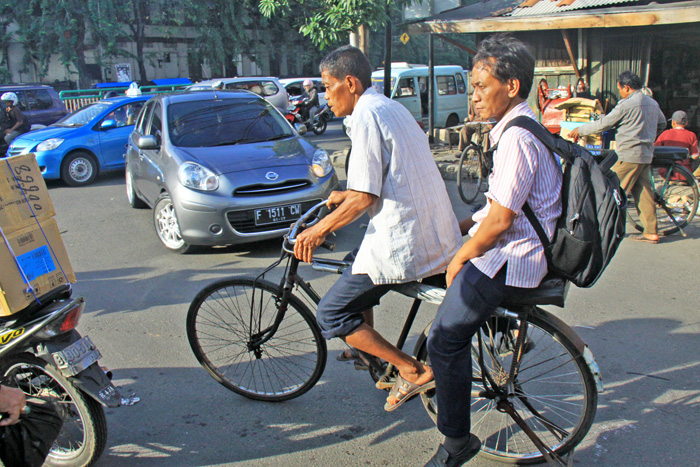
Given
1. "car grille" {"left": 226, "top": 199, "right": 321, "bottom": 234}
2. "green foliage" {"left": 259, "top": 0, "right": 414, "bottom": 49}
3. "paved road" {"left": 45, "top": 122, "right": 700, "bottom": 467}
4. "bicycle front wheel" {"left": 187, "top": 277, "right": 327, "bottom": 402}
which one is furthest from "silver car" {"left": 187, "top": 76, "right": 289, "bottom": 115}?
"bicycle front wheel" {"left": 187, "top": 277, "right": 327, "bottom": 402}

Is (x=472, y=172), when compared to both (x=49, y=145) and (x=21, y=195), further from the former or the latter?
(x=49, y=145)

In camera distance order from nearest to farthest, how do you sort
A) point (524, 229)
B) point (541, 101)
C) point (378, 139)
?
point (524, 229) < point (378, 139) < point (541, 101)

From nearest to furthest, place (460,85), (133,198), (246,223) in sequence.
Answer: (246,223)
(133,198)
(460,85)

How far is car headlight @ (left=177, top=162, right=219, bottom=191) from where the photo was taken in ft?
19.8

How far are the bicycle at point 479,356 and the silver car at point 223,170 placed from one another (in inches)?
97.6

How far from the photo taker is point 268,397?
3.47 metres

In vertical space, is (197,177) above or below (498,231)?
below

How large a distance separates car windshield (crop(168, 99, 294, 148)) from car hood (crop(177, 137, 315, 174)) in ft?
0.77

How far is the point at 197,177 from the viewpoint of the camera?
6113 millimetres

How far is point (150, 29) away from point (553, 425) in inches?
1340

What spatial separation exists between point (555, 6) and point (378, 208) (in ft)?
28.8

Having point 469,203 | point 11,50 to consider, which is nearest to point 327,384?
point 469,203

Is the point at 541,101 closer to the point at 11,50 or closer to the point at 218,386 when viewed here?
the point at 218,386

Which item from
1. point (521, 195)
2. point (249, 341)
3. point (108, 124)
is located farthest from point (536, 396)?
point (108, 124)
